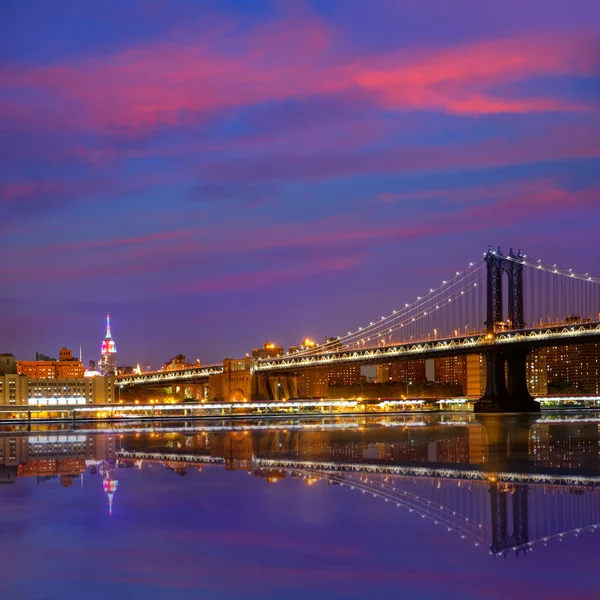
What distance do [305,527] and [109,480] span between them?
9.89 metres

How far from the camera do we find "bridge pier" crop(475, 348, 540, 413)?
8906cm

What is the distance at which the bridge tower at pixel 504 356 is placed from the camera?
8944 centimetres

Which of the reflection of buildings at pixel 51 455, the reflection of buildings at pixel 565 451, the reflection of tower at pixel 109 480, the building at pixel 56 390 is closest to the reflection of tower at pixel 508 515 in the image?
the reflection of buildings at pixel 565 451

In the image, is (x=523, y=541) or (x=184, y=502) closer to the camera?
(x=523, y=541)

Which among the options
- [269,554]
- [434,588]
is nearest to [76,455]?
[269,554]

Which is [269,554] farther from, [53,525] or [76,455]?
[76,455]

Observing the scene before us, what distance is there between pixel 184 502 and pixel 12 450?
64.9 ft

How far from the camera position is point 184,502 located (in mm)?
20172

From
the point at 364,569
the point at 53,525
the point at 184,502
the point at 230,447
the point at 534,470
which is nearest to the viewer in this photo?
the point at 364,569

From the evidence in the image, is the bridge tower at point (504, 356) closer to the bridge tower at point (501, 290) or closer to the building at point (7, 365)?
the bridge tower at point (501, 290)

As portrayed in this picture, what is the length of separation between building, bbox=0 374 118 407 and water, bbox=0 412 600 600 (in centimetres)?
9599

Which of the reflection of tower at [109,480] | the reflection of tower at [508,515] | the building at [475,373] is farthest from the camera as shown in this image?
the building at [475,373]

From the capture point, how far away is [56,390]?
12825 cm

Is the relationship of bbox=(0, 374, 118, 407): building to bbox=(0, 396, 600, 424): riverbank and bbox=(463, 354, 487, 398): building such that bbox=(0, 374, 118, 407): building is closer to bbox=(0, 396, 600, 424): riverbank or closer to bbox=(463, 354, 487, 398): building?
bbox=(0, 396, 600, 424): riverbank
